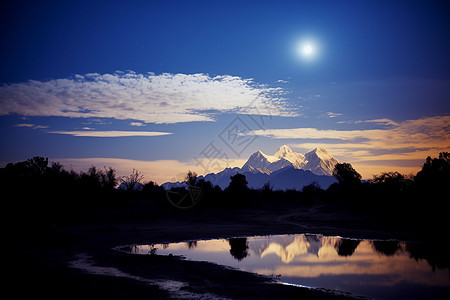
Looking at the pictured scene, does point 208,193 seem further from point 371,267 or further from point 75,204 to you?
point 371,267

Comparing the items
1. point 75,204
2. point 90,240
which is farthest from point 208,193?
point 90,240

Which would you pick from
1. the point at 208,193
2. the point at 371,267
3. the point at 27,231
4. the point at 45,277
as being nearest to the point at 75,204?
Answer: the point at 27,231

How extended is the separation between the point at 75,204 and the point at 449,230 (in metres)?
46.4

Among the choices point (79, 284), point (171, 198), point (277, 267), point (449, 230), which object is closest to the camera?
point (79, 284)

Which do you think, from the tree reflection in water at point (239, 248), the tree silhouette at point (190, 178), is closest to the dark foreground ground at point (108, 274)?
the tree reflection in water at point (239, 248)

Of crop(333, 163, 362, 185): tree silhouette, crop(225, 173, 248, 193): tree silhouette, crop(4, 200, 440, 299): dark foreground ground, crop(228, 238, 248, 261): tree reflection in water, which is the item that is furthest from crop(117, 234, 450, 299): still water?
crop(333, 163, 362, 185): tree silhouette

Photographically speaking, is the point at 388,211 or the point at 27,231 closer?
the point at 27,231

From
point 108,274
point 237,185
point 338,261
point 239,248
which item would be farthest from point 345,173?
point 108,274

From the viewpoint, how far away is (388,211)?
132 ft

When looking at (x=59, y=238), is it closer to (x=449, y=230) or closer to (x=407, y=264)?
(x=407, y=264)

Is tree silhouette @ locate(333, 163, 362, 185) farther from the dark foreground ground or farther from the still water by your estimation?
the still water

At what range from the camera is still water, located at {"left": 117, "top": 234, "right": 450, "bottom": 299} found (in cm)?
1272

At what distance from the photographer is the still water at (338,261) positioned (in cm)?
1272

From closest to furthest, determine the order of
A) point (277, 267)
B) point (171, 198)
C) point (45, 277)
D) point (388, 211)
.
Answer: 1. point (45, 277)
2. point (277, 267)
3. point (388, 211)
4. point (171, 198)
